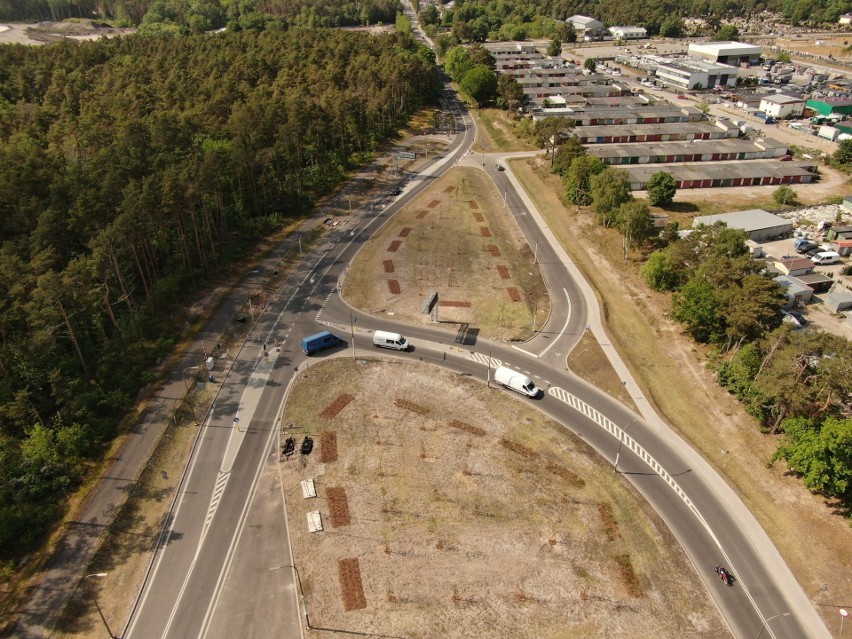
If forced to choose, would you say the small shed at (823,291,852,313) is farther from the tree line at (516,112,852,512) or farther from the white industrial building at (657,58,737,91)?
the white industrial building at (657,58,737,91)

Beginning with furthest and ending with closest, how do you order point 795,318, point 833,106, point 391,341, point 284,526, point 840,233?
1. point 833,106
2. point 840,233
3. point 795,318
4. point 391,341
5. point 284,526

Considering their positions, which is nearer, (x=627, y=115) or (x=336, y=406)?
(x=336, y=406)

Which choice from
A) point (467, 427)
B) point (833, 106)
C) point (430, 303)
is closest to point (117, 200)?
point (430, 303)

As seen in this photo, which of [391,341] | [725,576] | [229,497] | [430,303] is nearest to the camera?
Result: [725,576]

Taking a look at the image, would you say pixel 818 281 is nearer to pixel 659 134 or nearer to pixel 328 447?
pixel 328 447

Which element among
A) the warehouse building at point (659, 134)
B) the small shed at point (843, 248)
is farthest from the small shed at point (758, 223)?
the warehouse building at point (659, 134)

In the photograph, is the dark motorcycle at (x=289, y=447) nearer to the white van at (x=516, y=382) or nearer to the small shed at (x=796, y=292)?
the white van at (x=516, y=382)
